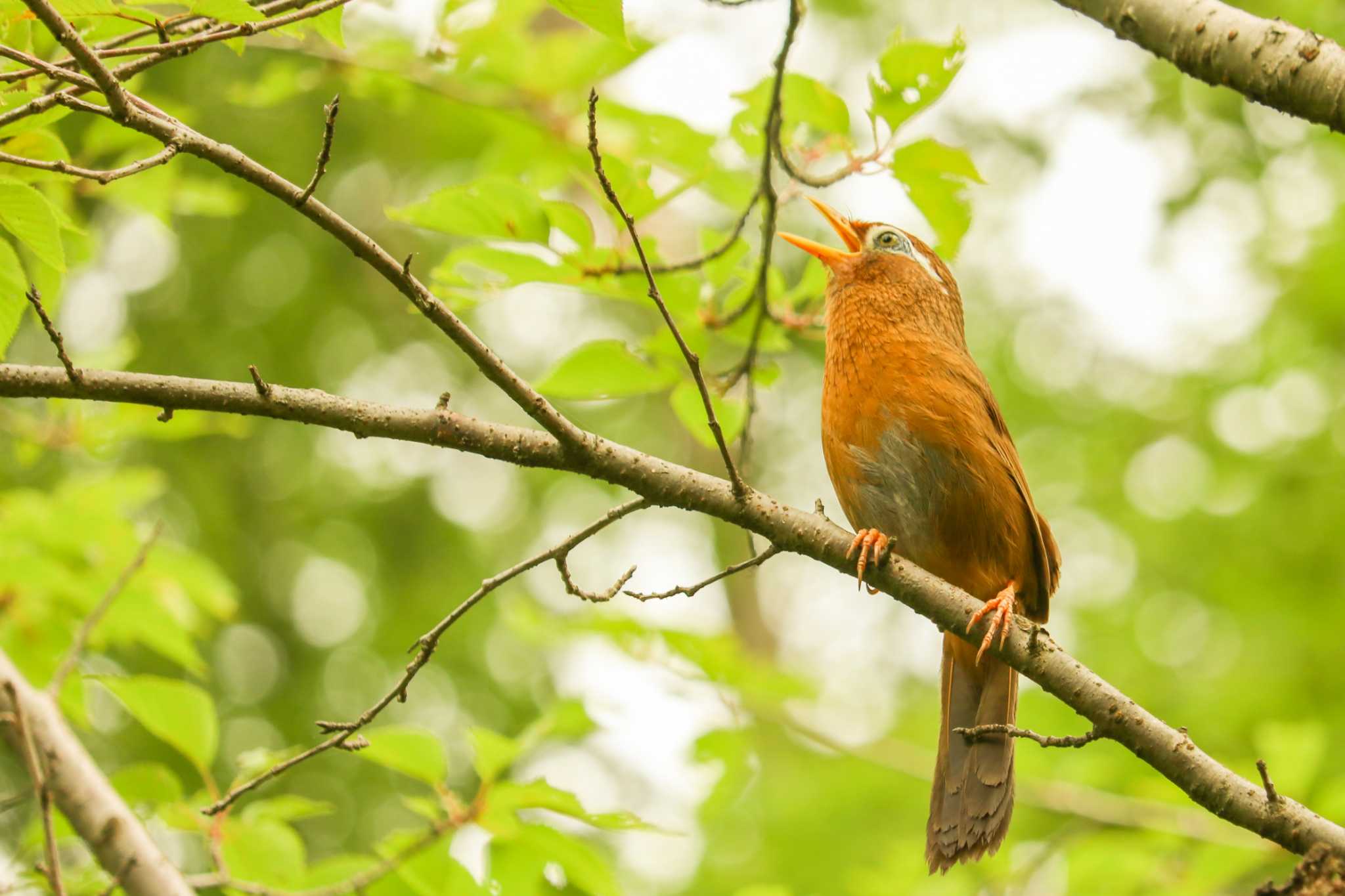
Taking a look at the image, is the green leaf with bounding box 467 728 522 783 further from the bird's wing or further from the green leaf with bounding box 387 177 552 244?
the bird's wing

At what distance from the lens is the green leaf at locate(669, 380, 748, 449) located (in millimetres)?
3223

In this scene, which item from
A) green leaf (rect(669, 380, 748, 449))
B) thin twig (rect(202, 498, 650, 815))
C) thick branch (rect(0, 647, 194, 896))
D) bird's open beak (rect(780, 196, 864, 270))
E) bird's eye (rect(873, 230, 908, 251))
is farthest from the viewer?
bird's eye (rect(873, 230, 908, 251))

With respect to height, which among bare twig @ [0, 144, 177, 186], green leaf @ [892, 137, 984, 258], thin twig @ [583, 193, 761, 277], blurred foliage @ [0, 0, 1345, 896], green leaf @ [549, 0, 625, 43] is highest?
green leaf @ [549, 0, 625, 43]

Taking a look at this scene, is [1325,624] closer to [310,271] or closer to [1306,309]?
[1306,309]

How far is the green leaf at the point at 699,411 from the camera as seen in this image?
10.6ft

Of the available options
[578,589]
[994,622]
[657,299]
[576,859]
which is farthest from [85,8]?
[994,622]

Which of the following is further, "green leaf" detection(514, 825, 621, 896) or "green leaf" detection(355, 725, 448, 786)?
"green leaf" detection(355, 725, 448, 786)

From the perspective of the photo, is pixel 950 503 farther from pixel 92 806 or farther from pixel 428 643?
pixel 92 806

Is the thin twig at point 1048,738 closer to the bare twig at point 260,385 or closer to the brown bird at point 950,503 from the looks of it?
the brown bird at point 950,503

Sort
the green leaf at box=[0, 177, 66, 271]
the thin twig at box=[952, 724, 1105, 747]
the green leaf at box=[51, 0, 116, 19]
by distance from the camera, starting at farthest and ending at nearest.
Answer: the thin twig at box=[952, 724, 1105, 747]
the green leaf at box=[51, 0, 116, 19]
the green leaf at box=[0, 177, 66, 271]

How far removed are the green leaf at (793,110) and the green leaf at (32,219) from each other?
187 cm

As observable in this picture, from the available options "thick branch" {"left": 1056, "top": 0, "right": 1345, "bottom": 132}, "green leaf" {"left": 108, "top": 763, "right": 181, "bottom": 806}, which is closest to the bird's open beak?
"thick branch" {"left": 1056, "top": 0, "right": 1345, "bottom": 132}

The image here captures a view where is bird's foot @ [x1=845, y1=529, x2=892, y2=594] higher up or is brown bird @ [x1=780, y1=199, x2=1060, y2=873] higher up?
bird's foot @ [x1=845, y1=529, x2=892, y2=594]

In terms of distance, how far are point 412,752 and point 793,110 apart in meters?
1.95
